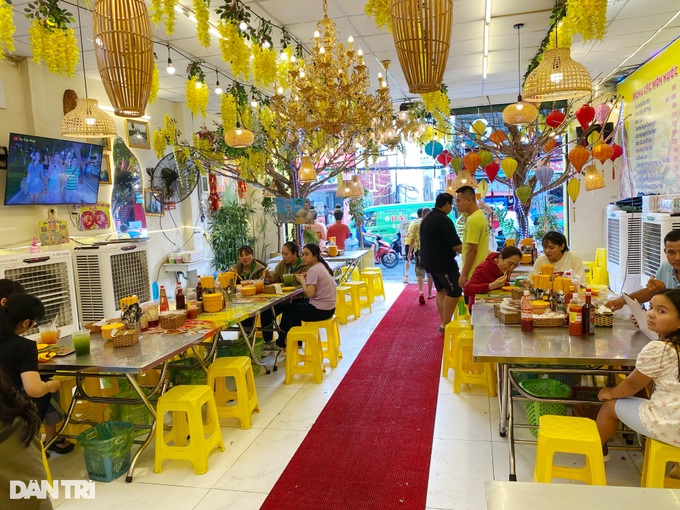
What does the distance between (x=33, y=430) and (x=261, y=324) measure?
3611 mm

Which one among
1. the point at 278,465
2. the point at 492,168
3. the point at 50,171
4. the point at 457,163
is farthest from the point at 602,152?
the point at 50,171

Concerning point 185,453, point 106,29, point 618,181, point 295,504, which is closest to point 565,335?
point 295,504

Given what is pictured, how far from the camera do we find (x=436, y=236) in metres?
5.42

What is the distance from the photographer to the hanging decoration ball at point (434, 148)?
804 centimetres

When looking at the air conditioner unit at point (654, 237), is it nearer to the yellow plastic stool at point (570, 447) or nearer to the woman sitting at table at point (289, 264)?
the yellow plastic stool at point (570, 447)

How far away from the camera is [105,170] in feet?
22.5

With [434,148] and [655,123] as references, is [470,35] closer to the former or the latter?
[434,148]

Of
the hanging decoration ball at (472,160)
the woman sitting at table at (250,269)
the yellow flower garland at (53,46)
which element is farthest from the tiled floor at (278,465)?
the hanging decoration ball at (472,160)

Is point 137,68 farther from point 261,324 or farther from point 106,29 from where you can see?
point 261,324

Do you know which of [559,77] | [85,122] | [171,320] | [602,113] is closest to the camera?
[559,77]

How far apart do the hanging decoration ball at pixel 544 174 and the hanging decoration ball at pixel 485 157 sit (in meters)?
0.61

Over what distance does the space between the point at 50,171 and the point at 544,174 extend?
20.0 feet

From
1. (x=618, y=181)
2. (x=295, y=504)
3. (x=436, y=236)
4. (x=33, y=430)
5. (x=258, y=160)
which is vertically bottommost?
(x=295, y=504)

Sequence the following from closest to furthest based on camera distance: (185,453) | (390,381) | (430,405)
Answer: (185,453) → (430,405) → (390,381)
